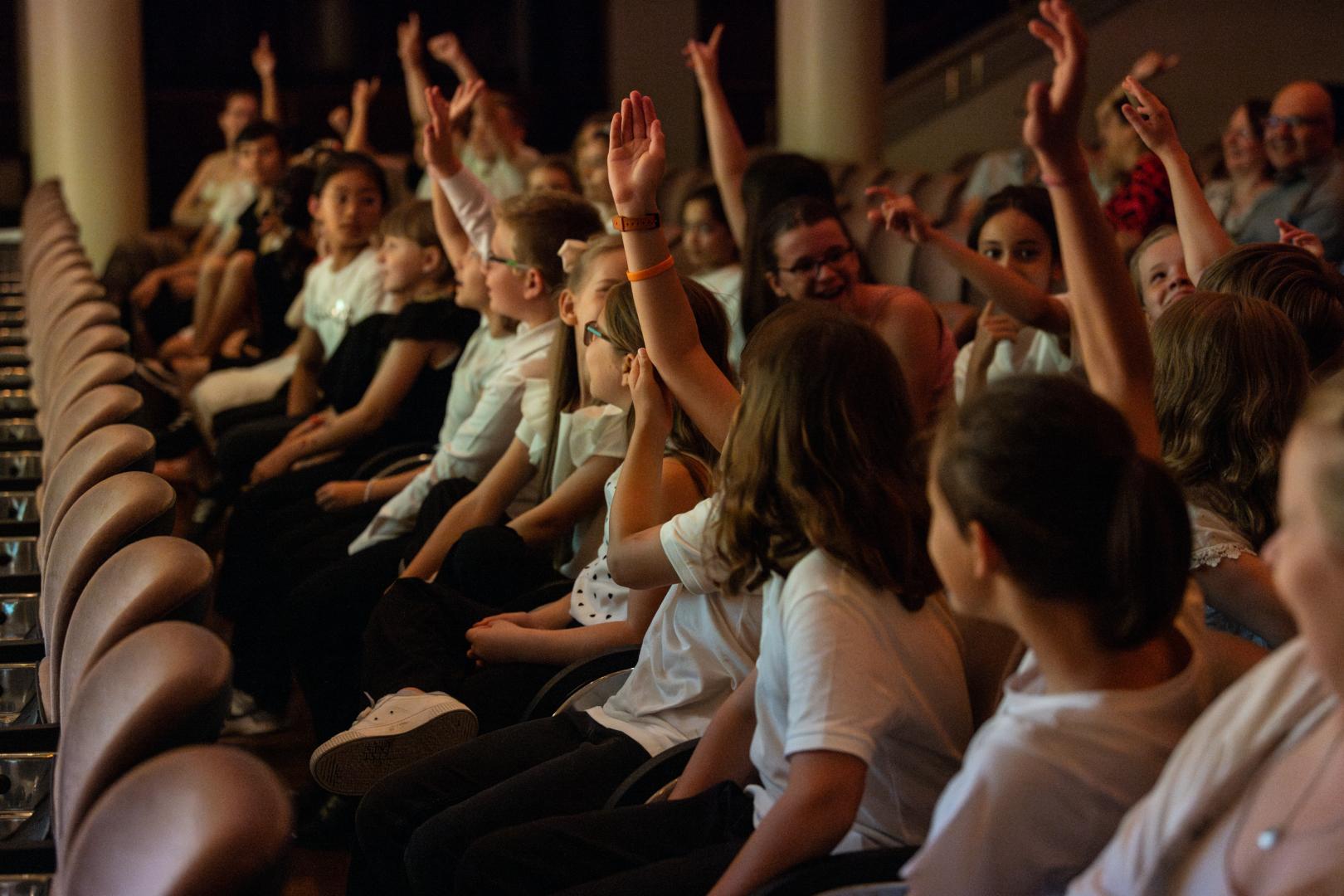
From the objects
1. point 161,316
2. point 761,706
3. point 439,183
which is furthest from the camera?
point 161,316

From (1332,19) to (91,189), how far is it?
7.76m

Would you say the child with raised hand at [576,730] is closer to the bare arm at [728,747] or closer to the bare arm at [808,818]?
the bare arm at [728,747]

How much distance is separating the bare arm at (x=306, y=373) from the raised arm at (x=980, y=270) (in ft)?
8.10

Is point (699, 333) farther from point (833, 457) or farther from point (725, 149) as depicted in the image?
point (725, 149)

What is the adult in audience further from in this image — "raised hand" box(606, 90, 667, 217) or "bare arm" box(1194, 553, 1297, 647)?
"bare arm" box(1194, 553, 1297, 647)

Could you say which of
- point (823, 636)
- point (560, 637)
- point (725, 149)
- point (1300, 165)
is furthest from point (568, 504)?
point (1300, 165)

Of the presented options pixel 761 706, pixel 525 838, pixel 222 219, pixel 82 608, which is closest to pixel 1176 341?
pixel 761 706

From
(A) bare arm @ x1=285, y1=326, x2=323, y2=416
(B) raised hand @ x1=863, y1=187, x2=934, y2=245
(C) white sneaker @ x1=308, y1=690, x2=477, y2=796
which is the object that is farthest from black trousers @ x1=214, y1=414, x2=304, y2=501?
(B) raised hand @ x1=863, y1=187, x2=934, y2=245

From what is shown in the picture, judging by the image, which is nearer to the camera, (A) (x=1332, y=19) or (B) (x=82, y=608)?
(B) (x=82, y=608)

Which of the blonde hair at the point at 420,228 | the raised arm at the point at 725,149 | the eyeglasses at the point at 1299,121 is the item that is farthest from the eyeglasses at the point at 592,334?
the eyeglasses at the point at 1299,121

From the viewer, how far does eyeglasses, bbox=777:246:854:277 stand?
120 inches

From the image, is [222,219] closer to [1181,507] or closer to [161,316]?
[161,316]

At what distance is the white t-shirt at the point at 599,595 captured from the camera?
2398mm

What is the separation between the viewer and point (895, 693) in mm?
1489
